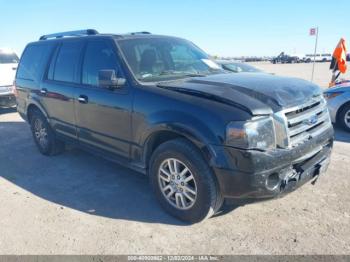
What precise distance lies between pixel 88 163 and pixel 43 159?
935 mm

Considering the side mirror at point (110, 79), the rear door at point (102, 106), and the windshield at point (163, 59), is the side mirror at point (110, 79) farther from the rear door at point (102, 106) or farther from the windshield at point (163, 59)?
the windshield at point (163, 59)

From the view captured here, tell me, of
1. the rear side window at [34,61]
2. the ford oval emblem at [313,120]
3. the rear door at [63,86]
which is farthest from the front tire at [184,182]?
the rear side window at [34,61]

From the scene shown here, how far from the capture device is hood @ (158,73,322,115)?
2.91 m

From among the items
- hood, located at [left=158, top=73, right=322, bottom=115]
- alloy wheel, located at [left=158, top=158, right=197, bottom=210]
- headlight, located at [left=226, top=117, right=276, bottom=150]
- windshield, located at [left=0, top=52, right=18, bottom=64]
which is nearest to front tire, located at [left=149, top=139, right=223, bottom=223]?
alloy wheel, located at [left=158, top=158, right=197, bottom=210]

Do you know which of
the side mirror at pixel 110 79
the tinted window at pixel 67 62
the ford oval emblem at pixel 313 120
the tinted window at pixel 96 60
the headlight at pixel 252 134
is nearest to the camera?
the headlight at pixel 252 134

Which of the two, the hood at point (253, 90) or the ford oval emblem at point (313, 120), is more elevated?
the hood at point (253, 90)

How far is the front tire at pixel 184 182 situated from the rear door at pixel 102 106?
0.63 m

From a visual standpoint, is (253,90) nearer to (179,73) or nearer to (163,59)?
(179,73)

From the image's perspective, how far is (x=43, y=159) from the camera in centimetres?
567

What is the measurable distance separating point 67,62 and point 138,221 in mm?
2734

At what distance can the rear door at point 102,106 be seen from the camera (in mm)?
3809

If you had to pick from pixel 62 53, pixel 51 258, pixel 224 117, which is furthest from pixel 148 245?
pixel 62 53

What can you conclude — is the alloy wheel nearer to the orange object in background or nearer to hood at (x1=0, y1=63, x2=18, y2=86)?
hood at (x1=0, y1=63, x2=18, y2=86)

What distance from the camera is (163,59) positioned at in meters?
4.19
